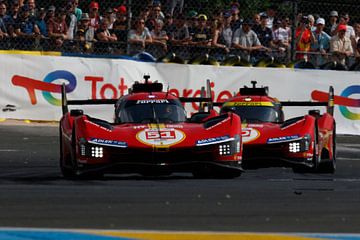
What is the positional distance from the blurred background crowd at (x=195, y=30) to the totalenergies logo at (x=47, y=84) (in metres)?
0.53

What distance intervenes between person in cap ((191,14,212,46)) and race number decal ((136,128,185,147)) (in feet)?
27.7

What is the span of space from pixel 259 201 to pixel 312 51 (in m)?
11.6

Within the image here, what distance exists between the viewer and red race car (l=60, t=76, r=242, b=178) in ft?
40.9

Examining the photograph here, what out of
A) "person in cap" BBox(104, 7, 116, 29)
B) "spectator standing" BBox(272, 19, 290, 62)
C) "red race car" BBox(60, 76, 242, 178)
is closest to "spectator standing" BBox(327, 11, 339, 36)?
"spectator standing" BBox(272, 19, 290, 62)

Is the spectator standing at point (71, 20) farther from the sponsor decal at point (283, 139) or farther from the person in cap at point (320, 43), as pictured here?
the sponsor decal at point (283, 139)

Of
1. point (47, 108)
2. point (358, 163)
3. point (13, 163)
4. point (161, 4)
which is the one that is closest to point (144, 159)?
point (13, 163)

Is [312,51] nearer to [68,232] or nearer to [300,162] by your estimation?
[300,162]

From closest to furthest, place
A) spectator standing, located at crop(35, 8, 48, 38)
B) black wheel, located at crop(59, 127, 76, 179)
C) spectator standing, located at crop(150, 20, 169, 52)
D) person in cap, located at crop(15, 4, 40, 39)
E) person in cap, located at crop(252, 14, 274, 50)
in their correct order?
1. black wheel, located at crop(59, 127, 76, 179)
2. person in cap, located at crop(15, 4, 40, 39)
3. spectator standing, located at crop(35, 8, 48, 38)
4. spectator standing, located at crop(150, 20, 169, 52)
5. person in cap, located at crop(252, 14, 274, 50)

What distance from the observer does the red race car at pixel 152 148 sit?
1245 centimetres

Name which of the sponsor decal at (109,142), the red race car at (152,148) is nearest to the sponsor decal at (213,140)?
the red race car at (152,148)

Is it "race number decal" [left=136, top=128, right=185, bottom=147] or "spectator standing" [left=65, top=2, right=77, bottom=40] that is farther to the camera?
"spectator standing" [left=65, top=2, right=77, bottom=40]

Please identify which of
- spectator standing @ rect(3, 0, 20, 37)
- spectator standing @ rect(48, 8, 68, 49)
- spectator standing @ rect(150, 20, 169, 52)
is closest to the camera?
spectator standing @ rect(3, 0, 20, 37)

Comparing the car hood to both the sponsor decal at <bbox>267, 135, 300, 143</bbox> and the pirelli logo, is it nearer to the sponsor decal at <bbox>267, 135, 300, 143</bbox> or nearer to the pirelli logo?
the sponsor decal at <bbox>267, 135, 300, 143</bbox>

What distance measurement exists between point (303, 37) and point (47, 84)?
5294 mm
